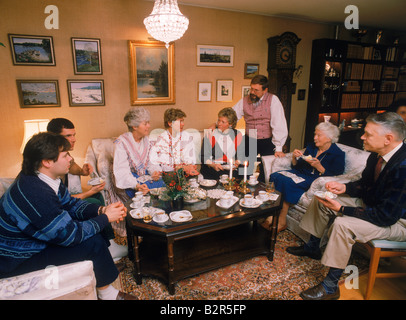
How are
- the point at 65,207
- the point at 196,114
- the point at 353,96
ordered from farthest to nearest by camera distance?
1. the point at 353,96
2. the point at 196,114
3. the point at 65,207

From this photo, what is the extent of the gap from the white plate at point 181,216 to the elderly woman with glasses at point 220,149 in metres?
1.24

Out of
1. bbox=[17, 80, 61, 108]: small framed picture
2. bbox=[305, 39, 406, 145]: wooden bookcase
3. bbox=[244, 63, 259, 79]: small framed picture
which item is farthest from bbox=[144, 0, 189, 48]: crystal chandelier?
bbox=[305, 39, 406, 145]: wooden bookcase

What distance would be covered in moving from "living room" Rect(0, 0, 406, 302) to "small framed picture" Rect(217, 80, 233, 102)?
0.24 feet

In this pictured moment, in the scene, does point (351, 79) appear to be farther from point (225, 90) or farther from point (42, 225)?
point (42, 225)

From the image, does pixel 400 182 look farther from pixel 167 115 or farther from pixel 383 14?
pixel 383 14

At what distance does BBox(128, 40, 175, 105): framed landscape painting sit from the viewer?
12.4 feet

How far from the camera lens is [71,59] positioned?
11.1 ft

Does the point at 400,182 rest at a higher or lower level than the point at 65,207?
higher

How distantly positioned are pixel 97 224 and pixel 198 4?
11.8 ft
